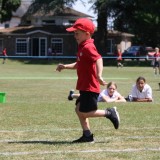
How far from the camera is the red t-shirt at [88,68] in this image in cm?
784

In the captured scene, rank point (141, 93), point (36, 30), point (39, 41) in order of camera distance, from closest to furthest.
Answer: point (141, 93) → point (36, 30) → point (39, 41)

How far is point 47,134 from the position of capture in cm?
873

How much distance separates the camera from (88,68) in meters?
7.88

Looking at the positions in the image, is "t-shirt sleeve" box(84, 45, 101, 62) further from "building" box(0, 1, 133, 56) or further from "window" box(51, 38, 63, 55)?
"window" box(51, 38, 63, 55)

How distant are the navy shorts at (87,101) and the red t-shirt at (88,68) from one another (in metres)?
0.07

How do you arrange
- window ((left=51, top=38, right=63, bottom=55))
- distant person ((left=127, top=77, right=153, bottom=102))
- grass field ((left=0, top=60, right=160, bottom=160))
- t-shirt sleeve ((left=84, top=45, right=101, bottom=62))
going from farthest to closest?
1. window ((left=51, top=38, right=63, bottom=55))
2. distant person ((left=127, top=77, right=153, bottom=102))
3. t-shirt sleeve ((left=84, top=45, right=101, bottom=62))
4. grass field ((left=0, top=60, right=160, bottom=160))

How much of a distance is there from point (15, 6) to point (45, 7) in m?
19.1

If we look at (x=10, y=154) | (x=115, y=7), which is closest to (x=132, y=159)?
(x=10, y=154)

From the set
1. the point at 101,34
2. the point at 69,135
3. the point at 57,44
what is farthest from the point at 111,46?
the point at 69,135

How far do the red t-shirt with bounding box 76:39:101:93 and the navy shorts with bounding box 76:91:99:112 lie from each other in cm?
7

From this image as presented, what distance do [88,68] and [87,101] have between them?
493mm

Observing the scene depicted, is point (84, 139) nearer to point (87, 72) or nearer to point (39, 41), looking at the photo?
point (87, 72)

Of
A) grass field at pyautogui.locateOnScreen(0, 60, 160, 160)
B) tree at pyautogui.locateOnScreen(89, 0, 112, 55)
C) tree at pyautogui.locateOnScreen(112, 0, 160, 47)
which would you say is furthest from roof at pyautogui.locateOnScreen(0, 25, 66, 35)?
grass field at pyautogui.locateOnScreen(0, 60, 160, 160)

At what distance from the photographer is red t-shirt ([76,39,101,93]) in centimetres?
784
